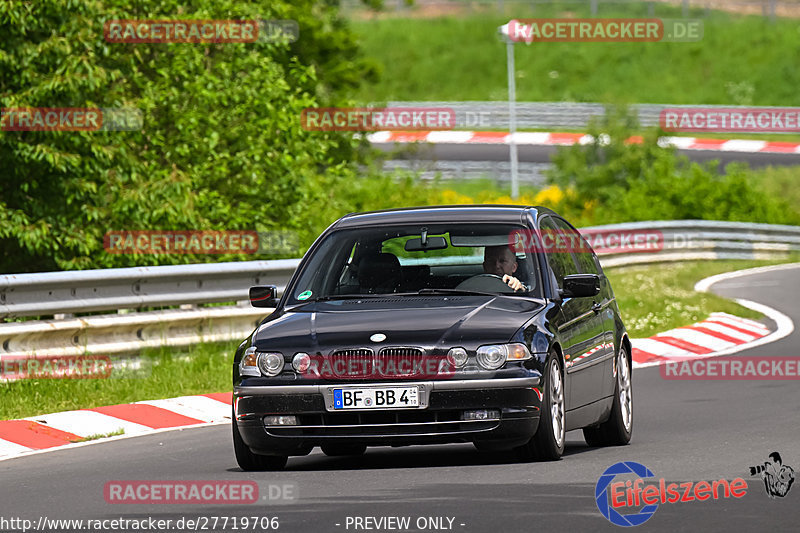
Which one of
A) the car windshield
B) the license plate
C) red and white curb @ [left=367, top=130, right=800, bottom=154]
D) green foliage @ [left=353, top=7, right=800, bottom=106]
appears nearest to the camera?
the license plate

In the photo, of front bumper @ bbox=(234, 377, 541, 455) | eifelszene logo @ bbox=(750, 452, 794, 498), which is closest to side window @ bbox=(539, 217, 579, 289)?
front bumper @ bbox=(234, 377, 541, 455)

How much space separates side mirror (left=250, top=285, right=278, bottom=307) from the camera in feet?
35.2

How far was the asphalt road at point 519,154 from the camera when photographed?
53469 mm

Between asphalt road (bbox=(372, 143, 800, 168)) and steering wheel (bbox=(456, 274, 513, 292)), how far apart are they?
3999cm

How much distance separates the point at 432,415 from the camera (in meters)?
9.46

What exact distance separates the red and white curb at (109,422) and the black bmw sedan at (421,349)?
226 cm

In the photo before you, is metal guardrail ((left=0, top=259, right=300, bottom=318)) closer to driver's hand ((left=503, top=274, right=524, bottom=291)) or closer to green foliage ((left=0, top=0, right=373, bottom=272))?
green foliage ((left=0, top=0, right=373, bottom=272))

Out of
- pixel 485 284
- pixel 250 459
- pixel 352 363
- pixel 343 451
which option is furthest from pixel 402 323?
pixel 343 451

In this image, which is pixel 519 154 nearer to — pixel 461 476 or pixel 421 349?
pixel 421 349

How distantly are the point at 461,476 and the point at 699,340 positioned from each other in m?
10.7

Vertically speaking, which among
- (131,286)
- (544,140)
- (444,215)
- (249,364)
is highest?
(444,215)

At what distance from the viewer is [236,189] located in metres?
26.5

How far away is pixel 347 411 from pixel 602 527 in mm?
2408

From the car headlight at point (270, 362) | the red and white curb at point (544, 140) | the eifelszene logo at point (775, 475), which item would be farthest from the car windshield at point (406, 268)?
the red and white curb at point (544, 140)
